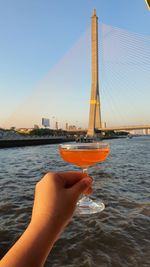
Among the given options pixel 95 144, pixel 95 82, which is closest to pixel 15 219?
pixel 95 144

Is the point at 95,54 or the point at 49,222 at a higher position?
the point at 95,54

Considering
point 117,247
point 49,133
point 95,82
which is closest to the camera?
point 117,247

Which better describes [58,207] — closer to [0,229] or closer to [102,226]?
[102,226]

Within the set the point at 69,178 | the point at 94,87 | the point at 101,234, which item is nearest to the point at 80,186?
the point at 69,178

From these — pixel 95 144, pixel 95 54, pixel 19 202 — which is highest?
pixel 95 54

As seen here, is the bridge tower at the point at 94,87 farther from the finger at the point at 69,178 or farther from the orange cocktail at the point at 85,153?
the finger at the point at 69,178

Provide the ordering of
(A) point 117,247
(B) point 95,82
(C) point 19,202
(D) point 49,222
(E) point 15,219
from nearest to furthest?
(D) point 49,222, (A) point 117,247, (E) point 15,219, (C) point 19,202, (B) point 95,82

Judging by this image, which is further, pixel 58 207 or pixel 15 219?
pixel 15 219

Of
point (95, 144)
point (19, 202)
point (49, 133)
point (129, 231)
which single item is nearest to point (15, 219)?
point (19, 202)
